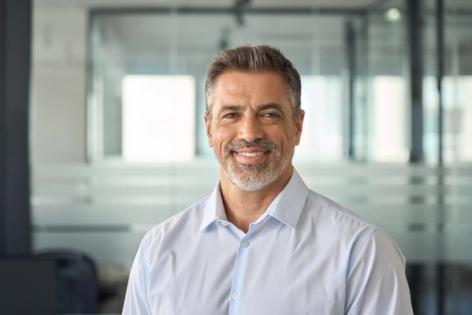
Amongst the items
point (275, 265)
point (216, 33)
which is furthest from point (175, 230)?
point (216, 33)

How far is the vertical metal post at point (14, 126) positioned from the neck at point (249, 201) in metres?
3.74

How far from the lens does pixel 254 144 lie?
1.64 metres

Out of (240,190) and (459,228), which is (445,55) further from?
(240,190)

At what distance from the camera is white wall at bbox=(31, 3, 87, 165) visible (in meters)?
5.09

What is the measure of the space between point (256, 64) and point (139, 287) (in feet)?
1.92

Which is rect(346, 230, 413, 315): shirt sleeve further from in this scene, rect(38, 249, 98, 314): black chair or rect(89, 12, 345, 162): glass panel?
rect(38, 249, 98, 314): black chair

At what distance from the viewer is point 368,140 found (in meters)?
5.25

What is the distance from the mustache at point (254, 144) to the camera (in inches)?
64.4

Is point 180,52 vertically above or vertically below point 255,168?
above

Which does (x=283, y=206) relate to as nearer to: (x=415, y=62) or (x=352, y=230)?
(x=352, y=230)

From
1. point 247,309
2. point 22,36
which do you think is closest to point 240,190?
point 247,309

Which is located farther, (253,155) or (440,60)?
(440,60)

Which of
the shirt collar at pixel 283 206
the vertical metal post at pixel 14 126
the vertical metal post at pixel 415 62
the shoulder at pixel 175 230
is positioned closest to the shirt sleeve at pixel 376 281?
the shirt collar at pixel 283 206

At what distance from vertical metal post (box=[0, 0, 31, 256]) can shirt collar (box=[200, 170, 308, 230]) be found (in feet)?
12.2
